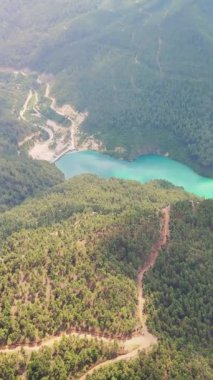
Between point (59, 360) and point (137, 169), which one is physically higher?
point (137, 169)

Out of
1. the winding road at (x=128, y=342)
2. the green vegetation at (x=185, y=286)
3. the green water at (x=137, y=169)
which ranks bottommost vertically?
the winding road at (x=128, y=342)

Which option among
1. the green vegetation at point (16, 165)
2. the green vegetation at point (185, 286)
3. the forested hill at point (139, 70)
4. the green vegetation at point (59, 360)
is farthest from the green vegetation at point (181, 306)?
the forested hill at point (139, 70)

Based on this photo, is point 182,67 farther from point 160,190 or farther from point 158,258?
point 158,258

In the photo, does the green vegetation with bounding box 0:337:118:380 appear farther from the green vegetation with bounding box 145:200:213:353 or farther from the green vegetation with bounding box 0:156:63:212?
the green vegetation with bounding box 0:156:63:212

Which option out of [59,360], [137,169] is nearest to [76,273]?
[59,360]

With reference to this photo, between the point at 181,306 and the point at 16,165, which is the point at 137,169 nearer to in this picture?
the point at 16,165

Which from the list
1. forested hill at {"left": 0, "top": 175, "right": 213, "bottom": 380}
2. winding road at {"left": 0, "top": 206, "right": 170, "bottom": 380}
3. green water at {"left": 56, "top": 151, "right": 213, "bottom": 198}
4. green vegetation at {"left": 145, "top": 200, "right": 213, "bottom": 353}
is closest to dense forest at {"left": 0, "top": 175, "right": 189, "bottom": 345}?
forested hill at {"left": 0, "top": 175, "right": 213, "bottom": 380}

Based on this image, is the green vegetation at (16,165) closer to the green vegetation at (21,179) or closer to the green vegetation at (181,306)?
Result: the green vegetation at (21,179)
